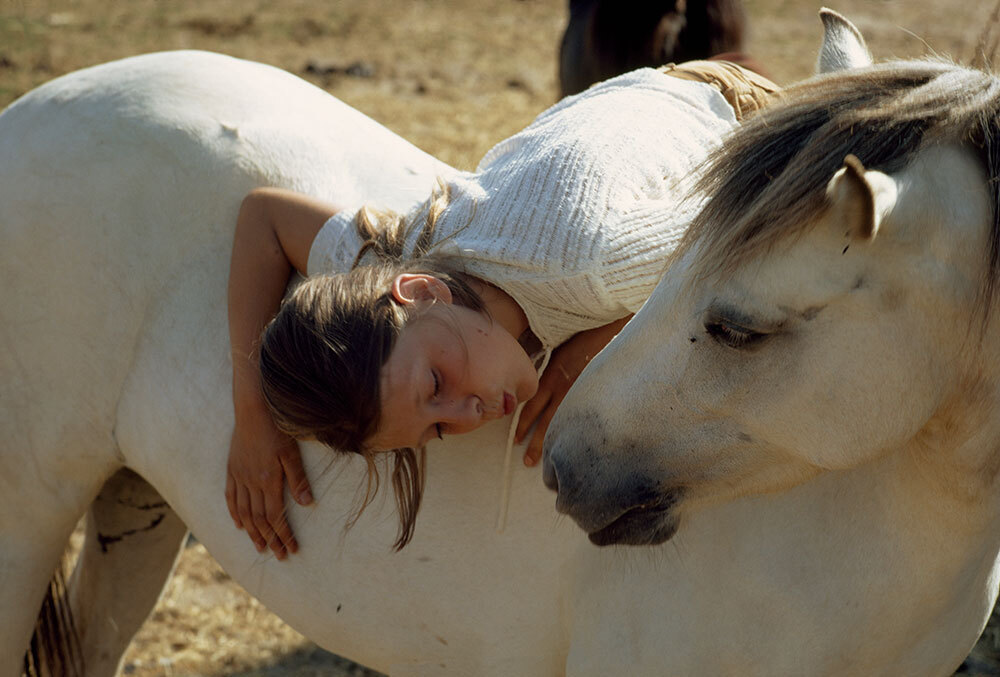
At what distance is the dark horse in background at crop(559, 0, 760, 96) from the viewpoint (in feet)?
10.6

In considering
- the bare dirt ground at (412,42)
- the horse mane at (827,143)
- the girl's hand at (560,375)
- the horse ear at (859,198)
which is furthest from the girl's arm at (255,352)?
the bare dirt ground at (412,42)

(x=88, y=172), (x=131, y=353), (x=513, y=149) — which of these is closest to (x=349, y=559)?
(x=131, y=353)

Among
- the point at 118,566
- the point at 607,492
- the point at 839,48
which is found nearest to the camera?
the point at 607,492

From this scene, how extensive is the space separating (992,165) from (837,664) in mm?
649

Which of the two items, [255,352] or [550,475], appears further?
[255,352]

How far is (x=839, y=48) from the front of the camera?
4.32ft

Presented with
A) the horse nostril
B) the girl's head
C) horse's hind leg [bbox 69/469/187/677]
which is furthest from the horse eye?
horse's hind leg [bbox 69/469/187/677]

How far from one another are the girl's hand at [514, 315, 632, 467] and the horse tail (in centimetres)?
107

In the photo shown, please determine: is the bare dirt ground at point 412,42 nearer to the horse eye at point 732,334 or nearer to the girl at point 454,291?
the girl at point 454,291

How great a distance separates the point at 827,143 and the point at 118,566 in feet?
5.71

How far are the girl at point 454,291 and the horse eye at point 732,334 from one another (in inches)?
10.4

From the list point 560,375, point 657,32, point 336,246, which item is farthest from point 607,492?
point 657,32

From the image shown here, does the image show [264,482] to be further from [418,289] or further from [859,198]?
[859,198]

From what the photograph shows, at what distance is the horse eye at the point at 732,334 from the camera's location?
105cm
